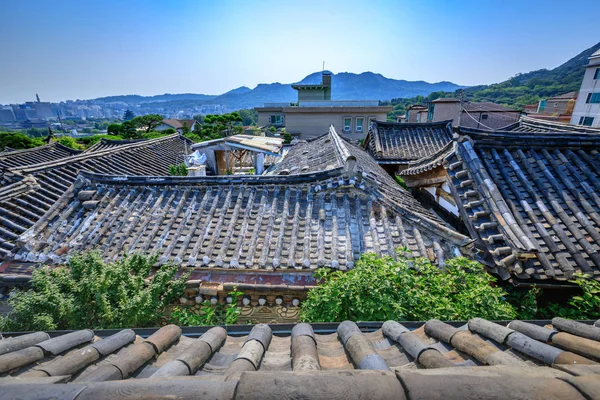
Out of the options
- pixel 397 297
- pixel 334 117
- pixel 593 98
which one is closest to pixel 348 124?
pixel 334 117

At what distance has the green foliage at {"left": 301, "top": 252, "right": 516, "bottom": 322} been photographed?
3791 mm

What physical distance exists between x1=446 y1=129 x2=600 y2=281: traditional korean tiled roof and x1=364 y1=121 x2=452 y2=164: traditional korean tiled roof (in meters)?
9.52

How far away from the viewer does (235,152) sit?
18609 mm

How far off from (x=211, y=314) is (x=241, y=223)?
7.34ft

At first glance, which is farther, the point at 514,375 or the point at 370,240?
the point at 370,240

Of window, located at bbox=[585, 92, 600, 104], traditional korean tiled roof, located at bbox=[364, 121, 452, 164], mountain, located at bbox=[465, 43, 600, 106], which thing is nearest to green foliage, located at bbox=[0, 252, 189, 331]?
traditional korean tiled roof, located at bbox=[364, 121, 452, 164]

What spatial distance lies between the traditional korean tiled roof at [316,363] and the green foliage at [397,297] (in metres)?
0.55

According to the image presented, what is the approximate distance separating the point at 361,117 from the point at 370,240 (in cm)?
3238

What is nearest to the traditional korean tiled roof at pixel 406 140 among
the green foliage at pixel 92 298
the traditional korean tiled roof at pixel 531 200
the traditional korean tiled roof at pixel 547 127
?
the traditional korean tiled roof at pixel 547 127

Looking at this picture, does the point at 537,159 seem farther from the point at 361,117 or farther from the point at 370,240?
the point at 361,117

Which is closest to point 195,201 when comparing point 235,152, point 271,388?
point 271,388

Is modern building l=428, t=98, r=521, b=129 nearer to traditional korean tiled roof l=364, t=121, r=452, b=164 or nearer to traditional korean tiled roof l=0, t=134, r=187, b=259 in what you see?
traditional korean tiled roof l=364, t=121, r=452, b=164

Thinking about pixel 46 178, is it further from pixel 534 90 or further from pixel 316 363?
pixel 534 90

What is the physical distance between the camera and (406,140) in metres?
18.4
